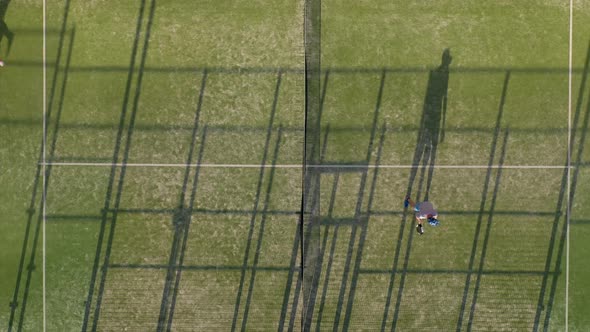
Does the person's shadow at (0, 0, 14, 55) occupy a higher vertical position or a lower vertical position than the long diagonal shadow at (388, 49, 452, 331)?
higher

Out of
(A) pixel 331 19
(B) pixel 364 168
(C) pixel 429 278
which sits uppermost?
(A) pixel 331 19

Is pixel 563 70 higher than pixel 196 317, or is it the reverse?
pixel 563 70

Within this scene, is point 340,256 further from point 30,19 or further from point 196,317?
point 30,19

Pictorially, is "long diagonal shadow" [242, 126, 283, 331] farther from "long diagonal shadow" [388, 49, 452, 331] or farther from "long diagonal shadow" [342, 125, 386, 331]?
"long diagonal shadow" [388, 49, 452, 331]

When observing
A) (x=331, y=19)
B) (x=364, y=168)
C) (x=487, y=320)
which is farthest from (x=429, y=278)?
(x=331, y=19)

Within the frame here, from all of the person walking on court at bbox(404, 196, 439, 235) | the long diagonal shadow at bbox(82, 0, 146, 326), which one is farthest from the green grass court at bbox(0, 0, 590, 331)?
the person walking on court at bbox(404, 196, 439, 235)
